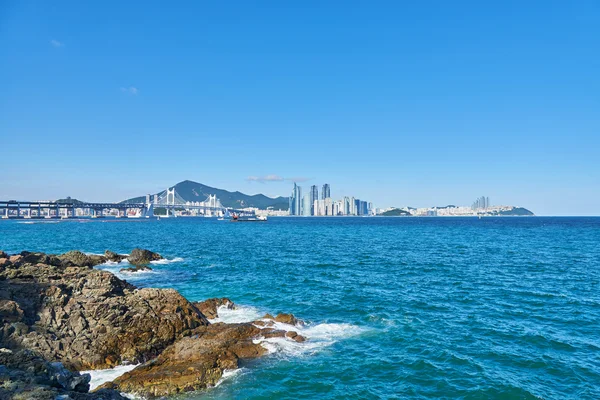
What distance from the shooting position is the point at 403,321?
66.5 ft

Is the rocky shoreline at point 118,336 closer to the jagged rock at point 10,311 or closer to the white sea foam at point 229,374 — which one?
the jagged rock at point 10,311

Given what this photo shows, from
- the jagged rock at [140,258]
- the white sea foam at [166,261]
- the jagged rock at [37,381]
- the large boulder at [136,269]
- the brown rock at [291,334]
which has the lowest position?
the brown rock at [291,334]

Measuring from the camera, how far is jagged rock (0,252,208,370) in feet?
47.1

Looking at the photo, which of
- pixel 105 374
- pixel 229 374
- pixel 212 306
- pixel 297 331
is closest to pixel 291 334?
pixel 297 331

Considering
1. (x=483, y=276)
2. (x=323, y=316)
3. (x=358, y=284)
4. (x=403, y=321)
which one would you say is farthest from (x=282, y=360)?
(x=483, y=276)

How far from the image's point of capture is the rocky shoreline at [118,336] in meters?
12.2

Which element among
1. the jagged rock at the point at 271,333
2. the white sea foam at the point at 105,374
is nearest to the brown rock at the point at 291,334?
the jagged rock at the point at 271,333

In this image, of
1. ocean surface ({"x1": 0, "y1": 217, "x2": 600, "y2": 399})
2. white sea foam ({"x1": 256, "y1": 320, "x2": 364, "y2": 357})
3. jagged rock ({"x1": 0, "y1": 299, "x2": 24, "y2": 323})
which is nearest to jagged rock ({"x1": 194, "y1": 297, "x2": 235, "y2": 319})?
ocean surface ({"x1": 0, "y1": 217, "x2": 600, "y2": 399})

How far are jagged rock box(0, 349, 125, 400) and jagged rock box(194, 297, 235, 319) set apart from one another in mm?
9978

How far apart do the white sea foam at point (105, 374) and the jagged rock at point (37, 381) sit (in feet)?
8.67

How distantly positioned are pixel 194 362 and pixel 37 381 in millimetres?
5204

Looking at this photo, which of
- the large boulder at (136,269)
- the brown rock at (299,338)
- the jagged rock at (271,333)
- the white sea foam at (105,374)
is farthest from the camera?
A: the large boulder at (136,269)

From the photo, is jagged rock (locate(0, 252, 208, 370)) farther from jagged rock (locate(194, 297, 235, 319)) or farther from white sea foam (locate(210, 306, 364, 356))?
white sea foam (locate(210, 306, 364, 356))

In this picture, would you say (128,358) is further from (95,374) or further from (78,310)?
(78,310)
